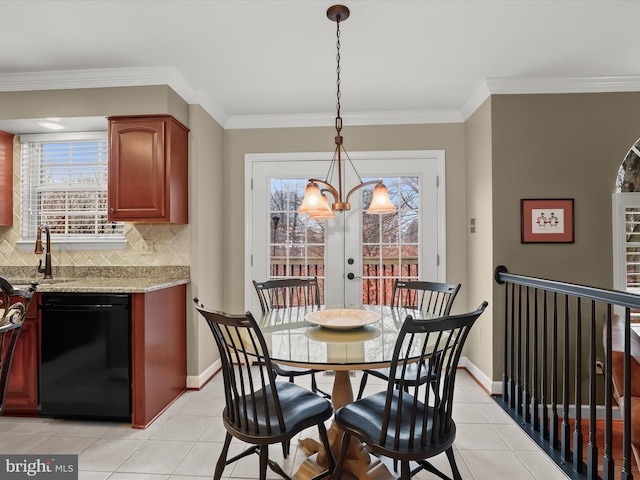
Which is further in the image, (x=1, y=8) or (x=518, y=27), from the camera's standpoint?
(x=518, y=27)

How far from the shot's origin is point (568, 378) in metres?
2.29

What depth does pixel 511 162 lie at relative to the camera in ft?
10.3

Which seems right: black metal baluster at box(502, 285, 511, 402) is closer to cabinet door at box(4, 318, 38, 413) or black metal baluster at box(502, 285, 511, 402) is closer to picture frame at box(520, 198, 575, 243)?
picture frame at box(520, 198, 575, 243)

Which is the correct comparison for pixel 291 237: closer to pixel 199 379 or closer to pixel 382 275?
pixel 382 275

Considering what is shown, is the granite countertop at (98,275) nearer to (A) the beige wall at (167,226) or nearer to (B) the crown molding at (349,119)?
(A) the beige wall at (167,226)

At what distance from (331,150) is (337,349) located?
2595mm

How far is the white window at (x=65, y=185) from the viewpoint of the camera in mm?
3467

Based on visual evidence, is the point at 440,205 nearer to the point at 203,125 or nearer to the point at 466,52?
the point at 466,52

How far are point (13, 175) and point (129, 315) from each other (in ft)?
6.76

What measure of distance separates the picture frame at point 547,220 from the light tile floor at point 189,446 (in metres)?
1.41

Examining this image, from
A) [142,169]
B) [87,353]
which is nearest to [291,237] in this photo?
[142,169]

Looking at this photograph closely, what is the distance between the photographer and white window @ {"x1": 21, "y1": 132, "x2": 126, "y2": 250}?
3.47 metres

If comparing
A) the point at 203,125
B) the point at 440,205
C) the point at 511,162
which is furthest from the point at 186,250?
the point at 511,162

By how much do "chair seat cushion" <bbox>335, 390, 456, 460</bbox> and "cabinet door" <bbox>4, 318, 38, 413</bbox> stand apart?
2226 mm
